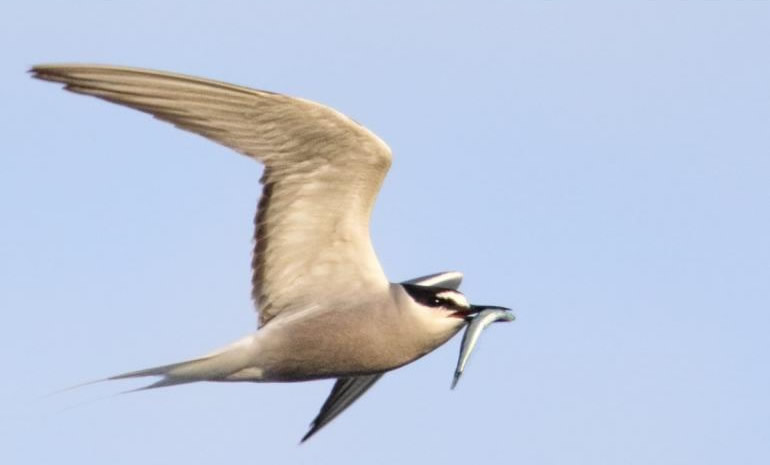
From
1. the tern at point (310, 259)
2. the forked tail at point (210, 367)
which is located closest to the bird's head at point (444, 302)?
the tern at point (310, 259)

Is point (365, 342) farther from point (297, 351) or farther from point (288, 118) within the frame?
point (288, 118)

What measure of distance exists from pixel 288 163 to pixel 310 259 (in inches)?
35.1

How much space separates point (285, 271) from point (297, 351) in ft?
2.06

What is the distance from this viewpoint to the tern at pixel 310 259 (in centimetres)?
1398

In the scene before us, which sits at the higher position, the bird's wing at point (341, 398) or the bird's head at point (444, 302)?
the bird's head at point (444, 302)

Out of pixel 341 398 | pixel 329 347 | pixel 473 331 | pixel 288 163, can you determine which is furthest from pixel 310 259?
pixel 341 398

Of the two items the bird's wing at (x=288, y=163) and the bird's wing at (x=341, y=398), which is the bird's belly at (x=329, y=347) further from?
the bird's wing at (x=341, y=398)

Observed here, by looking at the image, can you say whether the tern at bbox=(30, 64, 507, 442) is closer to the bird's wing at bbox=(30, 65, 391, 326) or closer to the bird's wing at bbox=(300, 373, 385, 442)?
the bird's wing at bbox=(30, 65, 391, 326)

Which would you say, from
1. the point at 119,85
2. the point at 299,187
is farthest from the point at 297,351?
the point at 119,85

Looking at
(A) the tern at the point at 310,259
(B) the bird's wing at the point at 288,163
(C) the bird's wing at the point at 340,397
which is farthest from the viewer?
A: (C) the bird's wing at the point at 340,397

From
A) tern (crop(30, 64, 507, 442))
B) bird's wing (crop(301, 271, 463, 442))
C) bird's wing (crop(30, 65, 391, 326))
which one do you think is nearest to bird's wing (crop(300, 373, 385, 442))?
bird's wing (crop(301, 271, 463, 442))

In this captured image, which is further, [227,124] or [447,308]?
[447,308]

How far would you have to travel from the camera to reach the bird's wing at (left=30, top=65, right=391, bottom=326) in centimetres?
1382

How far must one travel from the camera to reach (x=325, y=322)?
14836 millimetres
